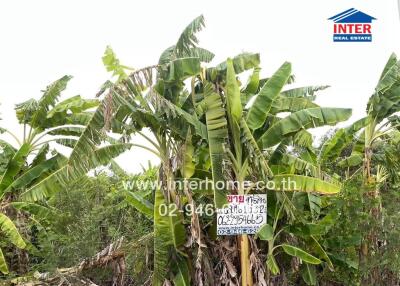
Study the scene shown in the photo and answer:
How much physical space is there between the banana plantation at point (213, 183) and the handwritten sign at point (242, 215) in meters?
0.12

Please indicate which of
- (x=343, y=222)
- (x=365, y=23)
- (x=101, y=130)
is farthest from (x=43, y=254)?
(x=365, y=23)

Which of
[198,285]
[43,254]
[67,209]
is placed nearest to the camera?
[198,285]

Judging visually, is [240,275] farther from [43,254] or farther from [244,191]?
[43,254]

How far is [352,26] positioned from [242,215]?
519cm

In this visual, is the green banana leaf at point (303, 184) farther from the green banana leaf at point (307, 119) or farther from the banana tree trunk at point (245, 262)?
the banana tree trunk at point (245, 262)

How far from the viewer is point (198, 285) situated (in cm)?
836

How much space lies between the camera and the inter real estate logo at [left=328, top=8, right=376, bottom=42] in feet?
36.1

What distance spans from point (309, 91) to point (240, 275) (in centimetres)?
352

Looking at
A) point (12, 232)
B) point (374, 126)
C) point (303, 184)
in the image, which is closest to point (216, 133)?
point (303, 184)

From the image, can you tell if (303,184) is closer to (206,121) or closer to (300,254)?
(300,254)

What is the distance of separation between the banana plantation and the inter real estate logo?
35.1 inches

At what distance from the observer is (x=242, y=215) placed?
27.2ft

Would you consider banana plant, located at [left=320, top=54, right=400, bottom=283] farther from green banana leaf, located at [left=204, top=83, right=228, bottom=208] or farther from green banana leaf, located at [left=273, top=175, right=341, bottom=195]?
green banana leaf, located at [left=204, top=83, right=228, bottom=208]

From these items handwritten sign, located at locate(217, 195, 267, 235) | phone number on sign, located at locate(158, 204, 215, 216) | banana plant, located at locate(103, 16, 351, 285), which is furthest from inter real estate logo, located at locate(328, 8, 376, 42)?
phone number on sign, located at locate(158, 204, 215, 216)
